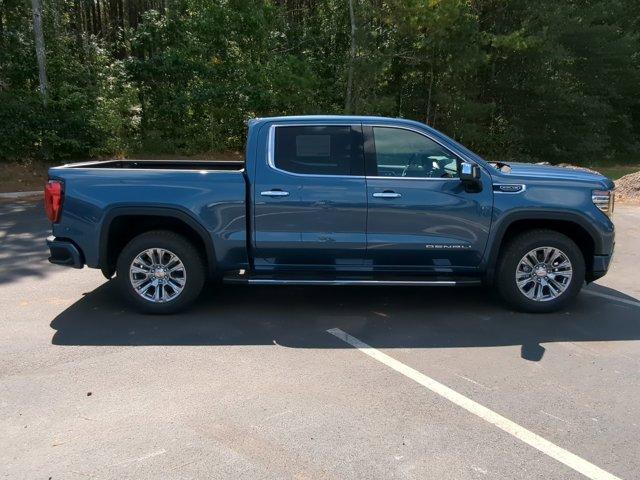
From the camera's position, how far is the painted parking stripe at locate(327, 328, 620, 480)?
3.12 meters

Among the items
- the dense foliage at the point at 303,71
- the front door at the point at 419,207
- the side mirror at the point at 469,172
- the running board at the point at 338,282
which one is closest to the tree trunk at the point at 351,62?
the dense foliage at the point at 303,71

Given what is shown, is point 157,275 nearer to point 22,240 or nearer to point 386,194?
point 386,194

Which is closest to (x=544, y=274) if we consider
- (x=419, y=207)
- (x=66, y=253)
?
(x=419, y=207)

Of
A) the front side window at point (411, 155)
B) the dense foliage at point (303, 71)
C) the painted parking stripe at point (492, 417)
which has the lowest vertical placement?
the painted parking stripe at point (492, 417)

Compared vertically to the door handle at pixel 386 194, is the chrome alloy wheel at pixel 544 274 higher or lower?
lower

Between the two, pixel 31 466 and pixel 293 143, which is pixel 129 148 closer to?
pixel 293 143

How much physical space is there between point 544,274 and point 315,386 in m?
2.81

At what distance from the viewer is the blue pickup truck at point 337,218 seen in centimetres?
532

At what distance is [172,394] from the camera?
3.90m

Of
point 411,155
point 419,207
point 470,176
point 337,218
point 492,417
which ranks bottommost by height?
point 492,417

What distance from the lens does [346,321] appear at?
5410 millimetres

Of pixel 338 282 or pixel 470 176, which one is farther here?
pixel 338 282

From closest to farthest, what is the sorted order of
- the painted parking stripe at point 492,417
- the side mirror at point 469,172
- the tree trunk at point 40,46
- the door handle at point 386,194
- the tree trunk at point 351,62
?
the painted parking stripe at point 492,417 < the side mirror at point 469,172 < the door handle at point 386,194 < the tree trunk at point 40,46 < the tree trunk at point 351,62

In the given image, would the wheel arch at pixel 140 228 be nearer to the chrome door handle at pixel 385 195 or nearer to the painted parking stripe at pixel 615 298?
the chrome door handle at pixel 385 195
